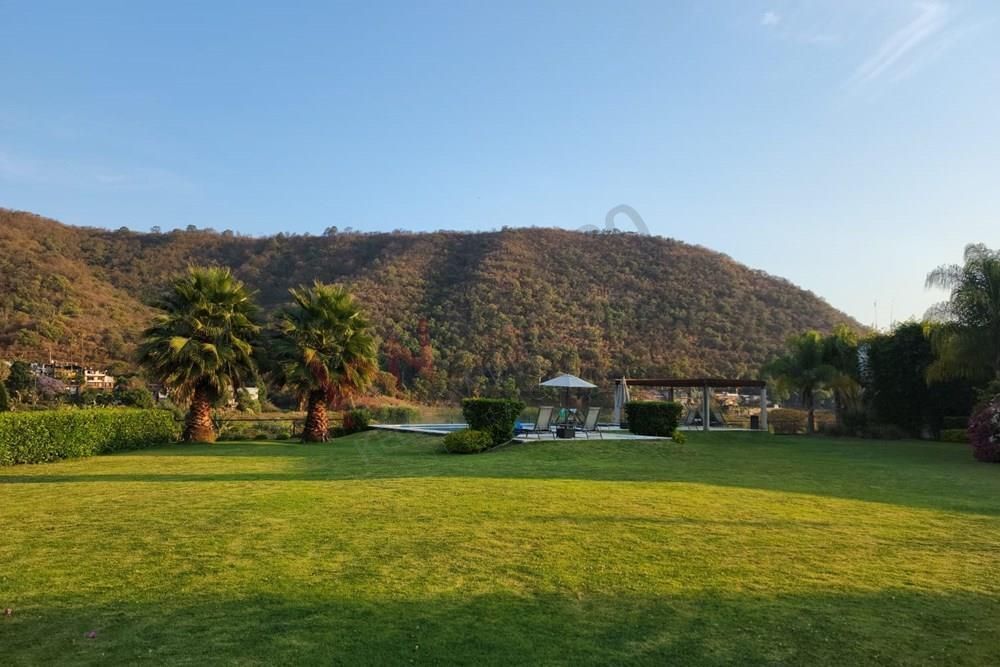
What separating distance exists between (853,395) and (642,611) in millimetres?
25479

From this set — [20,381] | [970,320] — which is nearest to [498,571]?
[970,320]

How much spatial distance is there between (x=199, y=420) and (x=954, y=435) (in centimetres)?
2298

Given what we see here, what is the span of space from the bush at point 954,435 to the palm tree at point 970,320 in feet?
6.49

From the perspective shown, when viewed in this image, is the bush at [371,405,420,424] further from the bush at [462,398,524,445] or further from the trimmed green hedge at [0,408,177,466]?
the bush at [462,398,524,445]

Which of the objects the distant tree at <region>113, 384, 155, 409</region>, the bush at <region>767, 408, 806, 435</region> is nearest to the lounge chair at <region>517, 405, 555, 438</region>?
the bush at <region>767, 408, 806, 435</region>

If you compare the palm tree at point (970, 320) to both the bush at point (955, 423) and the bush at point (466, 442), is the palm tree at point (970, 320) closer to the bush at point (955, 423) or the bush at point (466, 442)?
the bush at point (955, 423)

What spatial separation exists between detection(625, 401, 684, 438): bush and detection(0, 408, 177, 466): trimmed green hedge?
43.1ft

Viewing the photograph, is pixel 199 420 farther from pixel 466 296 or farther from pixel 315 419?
pixel 466 296

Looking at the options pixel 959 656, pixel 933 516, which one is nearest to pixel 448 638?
pixel 959 656

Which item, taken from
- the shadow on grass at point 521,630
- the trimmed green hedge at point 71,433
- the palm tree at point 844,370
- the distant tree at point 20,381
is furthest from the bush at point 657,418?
the distant tree at point 20,381

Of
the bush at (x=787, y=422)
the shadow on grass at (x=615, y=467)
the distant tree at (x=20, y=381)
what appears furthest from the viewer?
the distant tree at (x=20, y=381)

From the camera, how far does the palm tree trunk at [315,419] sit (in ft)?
64.2

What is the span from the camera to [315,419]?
19672 millimetres

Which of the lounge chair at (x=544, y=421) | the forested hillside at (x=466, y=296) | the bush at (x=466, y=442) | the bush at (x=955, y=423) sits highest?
the forested hillside at (x=466, y=296)
